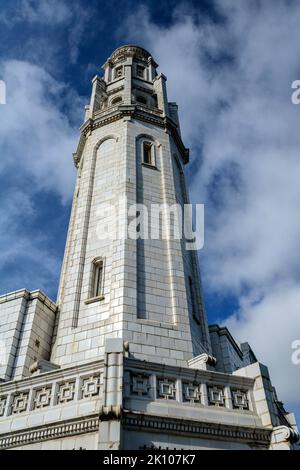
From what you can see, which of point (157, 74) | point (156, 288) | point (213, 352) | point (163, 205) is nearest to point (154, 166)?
point (163, 205)

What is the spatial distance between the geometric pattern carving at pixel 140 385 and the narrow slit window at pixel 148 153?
→ 1312 cm

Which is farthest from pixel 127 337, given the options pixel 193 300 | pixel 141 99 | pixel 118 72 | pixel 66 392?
pixel 118 72

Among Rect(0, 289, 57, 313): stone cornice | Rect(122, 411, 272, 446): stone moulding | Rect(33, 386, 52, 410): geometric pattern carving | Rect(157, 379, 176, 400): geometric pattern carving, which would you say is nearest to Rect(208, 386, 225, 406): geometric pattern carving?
Rect(122, 411, 272, 446): stone moulding

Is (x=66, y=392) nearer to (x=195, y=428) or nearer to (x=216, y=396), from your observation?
(x=195, y=428)

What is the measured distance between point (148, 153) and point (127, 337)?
1131cm

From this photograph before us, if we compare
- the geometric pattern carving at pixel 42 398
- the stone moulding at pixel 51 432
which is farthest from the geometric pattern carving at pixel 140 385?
the geometric pattern carving at pixel 42 398

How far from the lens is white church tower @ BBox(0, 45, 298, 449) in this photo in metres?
10.4

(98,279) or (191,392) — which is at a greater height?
(98,279)

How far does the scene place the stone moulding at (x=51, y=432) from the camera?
10.1 m

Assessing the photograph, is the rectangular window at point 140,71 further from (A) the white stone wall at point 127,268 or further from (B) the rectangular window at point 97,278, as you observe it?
(B) the rectangular window at point 97,278

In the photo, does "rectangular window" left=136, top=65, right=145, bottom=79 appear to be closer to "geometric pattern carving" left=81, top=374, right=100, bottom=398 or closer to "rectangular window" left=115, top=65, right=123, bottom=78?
"rectangular window" left=115, top=65, right=123, bottom=78

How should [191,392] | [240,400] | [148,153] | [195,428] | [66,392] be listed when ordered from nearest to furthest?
1. [195,428]
2. [66,392]
3. [191,392]
4. [240,400]
5. [148,153]

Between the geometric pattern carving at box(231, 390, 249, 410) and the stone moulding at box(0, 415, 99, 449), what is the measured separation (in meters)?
3.62

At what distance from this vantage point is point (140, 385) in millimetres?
10727
